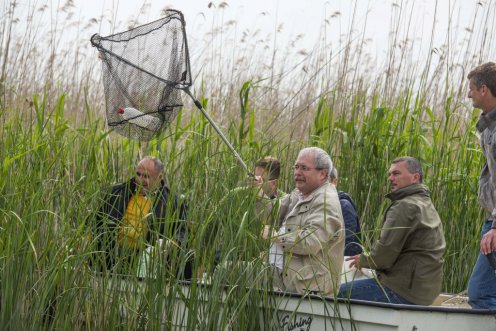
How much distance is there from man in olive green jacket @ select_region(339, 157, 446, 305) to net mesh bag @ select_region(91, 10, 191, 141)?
1427 millimetres

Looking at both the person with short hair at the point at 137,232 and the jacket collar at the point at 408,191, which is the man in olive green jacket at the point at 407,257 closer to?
the jacket collar at the point at 408,191

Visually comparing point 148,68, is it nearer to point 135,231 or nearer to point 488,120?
point 135,231

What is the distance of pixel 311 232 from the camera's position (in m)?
4.94

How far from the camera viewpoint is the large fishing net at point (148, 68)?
20.6 ft

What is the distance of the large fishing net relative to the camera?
20.6ft

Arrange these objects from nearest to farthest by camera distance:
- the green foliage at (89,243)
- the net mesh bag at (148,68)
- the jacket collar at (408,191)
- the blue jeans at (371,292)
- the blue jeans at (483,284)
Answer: the green foliage at (89,243) → the blue jeans at (483,284) → the blue jeans at (371,292) → the jacket collar at (408,191) → the net mesh bag at (148,68)

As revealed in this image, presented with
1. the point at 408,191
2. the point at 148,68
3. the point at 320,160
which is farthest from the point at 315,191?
the point at 148,68

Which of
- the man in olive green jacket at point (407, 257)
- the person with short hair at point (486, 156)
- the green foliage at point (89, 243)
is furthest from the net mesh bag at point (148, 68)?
the person with short hair at point (486, 156)

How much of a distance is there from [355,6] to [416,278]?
3.40 m

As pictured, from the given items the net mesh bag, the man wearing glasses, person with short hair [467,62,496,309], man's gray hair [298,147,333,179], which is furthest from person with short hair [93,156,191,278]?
person with short hair [467,62,496,309]

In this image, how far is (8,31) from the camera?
6.69 m

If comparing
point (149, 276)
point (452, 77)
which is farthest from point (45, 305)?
point (452, 77)

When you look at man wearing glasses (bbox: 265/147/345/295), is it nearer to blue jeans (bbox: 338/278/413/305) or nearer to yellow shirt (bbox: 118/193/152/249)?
blue jeans (bbox: 338/278/413/305)

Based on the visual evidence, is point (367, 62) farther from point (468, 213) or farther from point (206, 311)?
point (206, 311)
